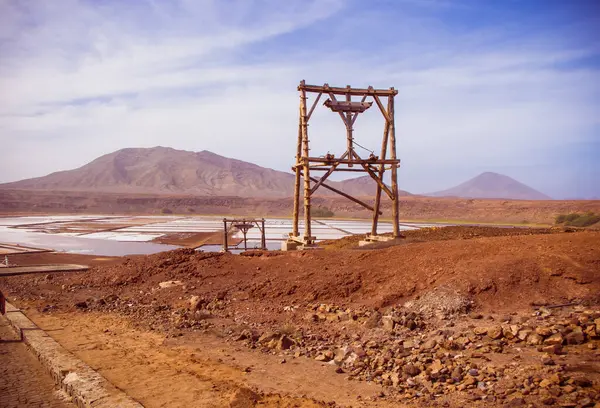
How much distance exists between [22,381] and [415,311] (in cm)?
553

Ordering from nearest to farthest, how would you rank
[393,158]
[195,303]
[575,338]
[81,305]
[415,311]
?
[575,338]
[415,311]
[195,303]
[81,305]
[393,158]

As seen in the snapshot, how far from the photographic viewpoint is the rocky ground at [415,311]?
4.90 metres

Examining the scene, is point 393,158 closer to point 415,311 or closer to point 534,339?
point 415,311

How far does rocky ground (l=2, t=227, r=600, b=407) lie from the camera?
16.1 ft

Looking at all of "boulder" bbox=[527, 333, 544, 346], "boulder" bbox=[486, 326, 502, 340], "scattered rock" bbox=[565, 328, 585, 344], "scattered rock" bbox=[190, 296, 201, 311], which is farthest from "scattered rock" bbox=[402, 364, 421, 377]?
"scattered rock" bbox=[190, 296, 201, 311]

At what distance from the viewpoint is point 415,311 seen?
720cm

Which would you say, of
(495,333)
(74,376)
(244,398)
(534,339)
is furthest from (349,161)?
(74,376)

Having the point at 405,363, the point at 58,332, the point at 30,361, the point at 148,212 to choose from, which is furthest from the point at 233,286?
the point at 148,212

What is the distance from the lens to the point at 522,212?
60844mm

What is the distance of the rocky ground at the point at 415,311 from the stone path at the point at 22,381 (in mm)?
1849

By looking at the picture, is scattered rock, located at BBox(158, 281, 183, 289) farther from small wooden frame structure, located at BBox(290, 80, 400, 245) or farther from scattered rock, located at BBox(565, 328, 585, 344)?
scattered rock, located at BBox(565, 328, 585, 344)

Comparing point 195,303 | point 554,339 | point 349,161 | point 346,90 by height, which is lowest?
point 195,303

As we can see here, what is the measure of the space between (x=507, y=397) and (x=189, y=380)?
3.52 meters

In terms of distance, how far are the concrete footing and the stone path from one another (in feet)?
0.34
